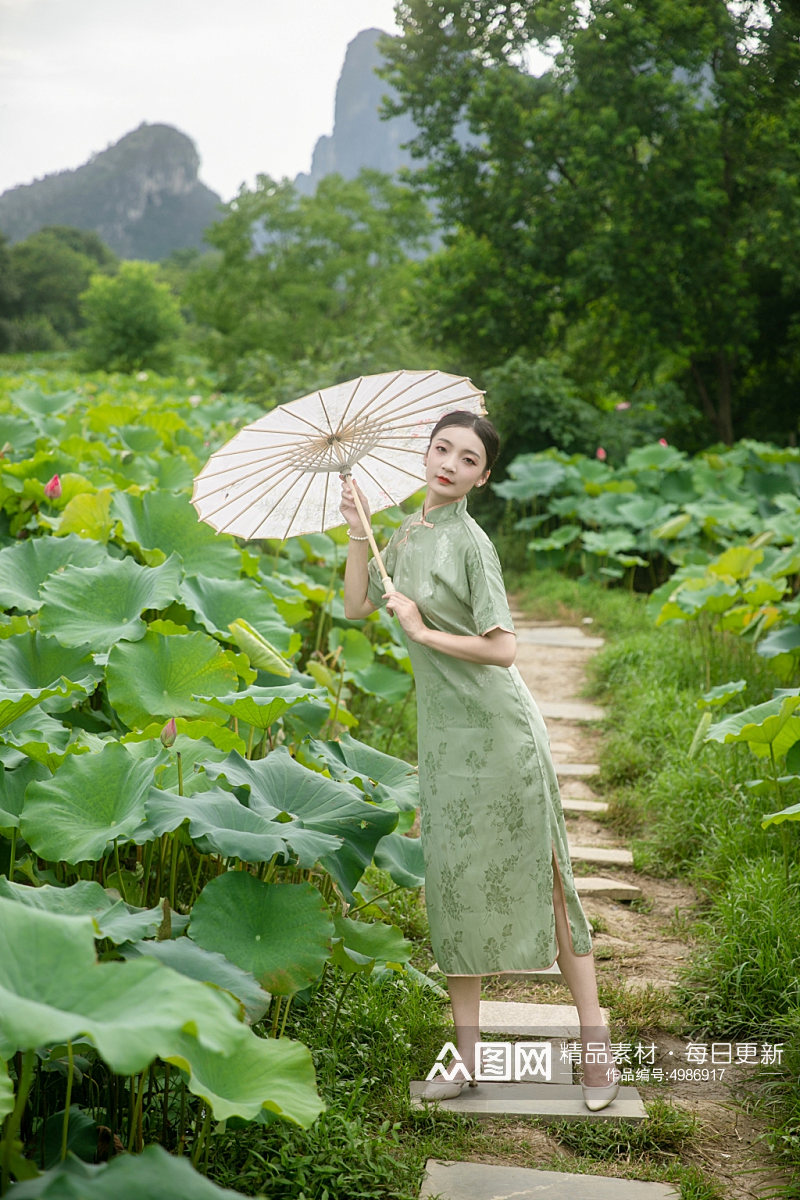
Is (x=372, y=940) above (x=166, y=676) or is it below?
below

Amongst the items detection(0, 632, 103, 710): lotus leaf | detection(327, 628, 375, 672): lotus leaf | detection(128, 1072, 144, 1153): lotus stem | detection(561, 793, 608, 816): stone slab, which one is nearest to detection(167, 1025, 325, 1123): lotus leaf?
detection(128, 1072, 144, 1153): lotus stem

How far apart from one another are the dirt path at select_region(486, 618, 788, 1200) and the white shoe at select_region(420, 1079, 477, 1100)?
13 centimetres

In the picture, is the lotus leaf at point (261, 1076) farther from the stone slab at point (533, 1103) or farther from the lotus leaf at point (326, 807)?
the stone slab at point (533, 1103)

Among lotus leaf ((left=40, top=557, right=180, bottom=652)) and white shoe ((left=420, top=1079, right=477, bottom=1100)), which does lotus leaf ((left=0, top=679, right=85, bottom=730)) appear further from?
white shoe ((left=420, top=1079, right=477, bottom=1100))

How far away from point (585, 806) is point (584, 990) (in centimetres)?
136

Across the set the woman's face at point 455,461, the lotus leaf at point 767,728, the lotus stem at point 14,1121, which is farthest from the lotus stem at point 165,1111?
the lotus leaf at point 767,728

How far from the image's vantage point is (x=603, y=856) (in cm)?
285

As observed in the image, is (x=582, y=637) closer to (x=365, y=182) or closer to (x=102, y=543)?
(x=102, y=543)

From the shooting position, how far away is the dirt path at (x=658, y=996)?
1694 mm

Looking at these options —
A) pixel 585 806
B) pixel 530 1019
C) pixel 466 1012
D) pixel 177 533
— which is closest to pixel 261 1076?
pixel 466 1012

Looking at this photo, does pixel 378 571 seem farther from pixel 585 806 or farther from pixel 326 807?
pixel 585 806

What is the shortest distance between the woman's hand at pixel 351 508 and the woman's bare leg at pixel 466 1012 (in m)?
0.84

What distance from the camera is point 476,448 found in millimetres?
1776

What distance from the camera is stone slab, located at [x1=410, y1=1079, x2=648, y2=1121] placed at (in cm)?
179
